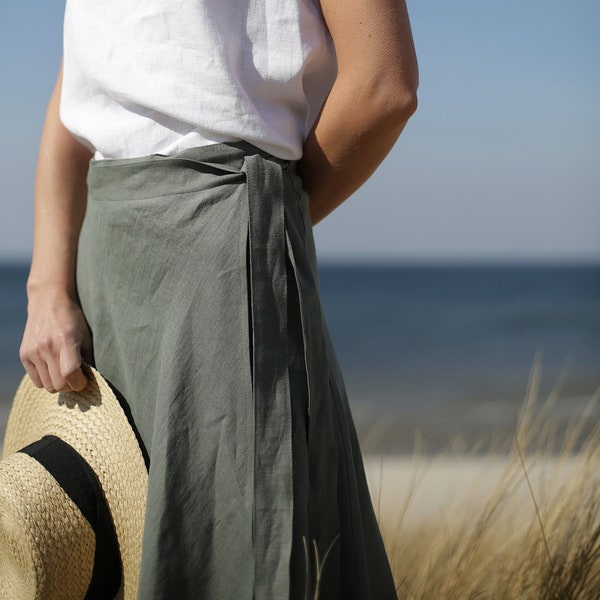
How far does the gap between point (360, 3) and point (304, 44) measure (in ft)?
0.28

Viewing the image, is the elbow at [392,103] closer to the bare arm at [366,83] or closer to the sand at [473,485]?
the bare arm at [366,83]

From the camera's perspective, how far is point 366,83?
1.05 meters

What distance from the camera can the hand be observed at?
1188mm

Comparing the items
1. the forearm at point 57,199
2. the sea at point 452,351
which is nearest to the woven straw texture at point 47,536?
the forearm at point 57,199

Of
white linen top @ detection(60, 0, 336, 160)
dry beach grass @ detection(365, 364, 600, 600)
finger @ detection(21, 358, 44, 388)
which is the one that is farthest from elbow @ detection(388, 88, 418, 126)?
dry beach grass @ detection(365, 364, 600, 600)

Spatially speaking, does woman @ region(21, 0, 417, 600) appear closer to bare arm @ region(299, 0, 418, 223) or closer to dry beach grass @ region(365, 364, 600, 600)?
bare arm @ region(299, 0, 418, 223)

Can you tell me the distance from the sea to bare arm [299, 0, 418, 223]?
101 centimetres

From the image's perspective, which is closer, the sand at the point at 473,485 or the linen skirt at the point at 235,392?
the linen skirt at the point at 235,392

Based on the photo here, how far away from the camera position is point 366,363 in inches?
770

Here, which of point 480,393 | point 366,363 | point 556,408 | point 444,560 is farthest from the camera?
point 366,363

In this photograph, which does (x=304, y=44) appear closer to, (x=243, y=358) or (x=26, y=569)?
(x=243, y=358)

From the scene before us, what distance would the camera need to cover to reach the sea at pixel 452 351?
33.9 feet

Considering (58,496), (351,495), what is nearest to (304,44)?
(351,495)

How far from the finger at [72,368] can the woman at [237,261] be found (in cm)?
8
